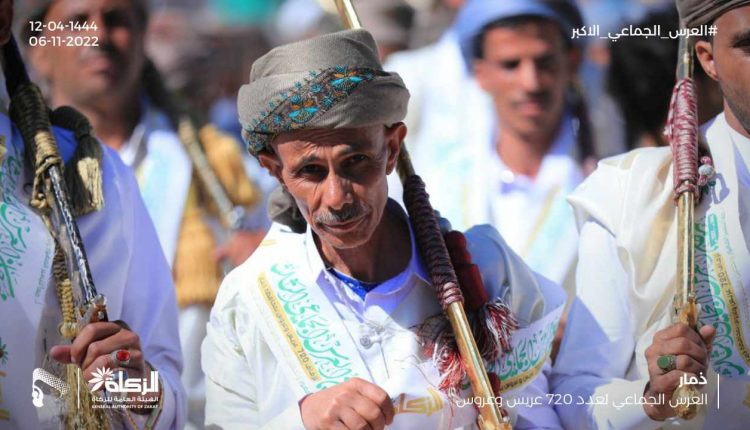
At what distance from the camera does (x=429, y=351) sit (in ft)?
12.6

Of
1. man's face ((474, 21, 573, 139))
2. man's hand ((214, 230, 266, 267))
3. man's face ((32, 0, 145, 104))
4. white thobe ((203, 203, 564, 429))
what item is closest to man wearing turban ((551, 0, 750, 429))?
white thobe ((203, 203, 564, 429))

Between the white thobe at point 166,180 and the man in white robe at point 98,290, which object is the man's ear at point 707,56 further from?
the white thobe at point 166,180

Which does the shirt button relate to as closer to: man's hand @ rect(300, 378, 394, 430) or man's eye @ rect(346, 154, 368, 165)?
man's hand @ rect(300, 378, 394, 430)

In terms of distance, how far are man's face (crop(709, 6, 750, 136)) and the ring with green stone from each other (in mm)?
708

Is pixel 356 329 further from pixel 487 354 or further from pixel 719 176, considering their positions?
pixel 719 176

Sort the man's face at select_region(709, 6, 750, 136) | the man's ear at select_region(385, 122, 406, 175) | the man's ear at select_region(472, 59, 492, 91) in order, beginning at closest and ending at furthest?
the man's ear at select_region(385, 122, 406, 175)
the man's face at select_region(709, 6, 750, 136)
the man's ear at select_region(472, 59, 492, 91)

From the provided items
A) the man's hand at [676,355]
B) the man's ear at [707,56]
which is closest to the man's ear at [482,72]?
the man's ear at [707,56]

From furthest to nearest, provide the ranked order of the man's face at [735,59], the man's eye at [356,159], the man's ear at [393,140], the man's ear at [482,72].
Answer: the man's ear at [482,72] < the man's face at [735,59] < the man's ear at [393,140] < the man's eye at [356,159]

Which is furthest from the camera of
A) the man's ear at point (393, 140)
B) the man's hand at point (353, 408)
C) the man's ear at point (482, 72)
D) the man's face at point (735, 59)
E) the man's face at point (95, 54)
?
A: the man's ear at point (482, 72)

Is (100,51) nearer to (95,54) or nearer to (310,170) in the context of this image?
(95,54)

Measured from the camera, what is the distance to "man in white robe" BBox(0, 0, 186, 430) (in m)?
3.84

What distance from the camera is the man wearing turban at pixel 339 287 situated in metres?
3.64

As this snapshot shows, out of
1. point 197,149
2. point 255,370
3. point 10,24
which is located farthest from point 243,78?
point 255,370

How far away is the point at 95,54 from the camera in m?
4.87
